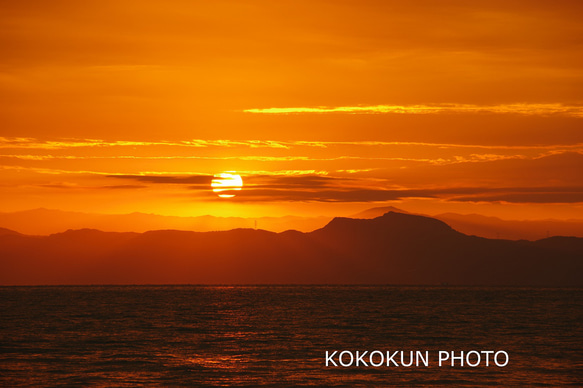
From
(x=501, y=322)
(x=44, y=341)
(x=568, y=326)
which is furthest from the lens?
(x=501, y=322)

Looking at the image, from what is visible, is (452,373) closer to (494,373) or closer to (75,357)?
(494,373)

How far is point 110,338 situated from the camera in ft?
337

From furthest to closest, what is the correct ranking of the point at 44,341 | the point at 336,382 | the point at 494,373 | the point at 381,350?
1. the point at 44,341
2. the point at 381,350
3. the point at 494,373
4. the point at 336,382

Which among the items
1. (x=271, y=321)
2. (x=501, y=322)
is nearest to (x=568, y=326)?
(x=501, y=322)

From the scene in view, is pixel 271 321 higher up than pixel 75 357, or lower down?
higher up

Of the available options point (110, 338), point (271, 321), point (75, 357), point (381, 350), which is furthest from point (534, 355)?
point (271, 321)

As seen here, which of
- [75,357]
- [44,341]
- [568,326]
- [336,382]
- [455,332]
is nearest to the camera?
[336,382]

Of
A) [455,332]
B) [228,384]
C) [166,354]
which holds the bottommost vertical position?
[228,384]

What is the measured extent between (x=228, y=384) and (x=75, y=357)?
81.4 feet

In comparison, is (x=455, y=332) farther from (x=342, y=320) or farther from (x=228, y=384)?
(x=228, y=384)

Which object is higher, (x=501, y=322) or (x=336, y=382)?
(x=501, y=322)

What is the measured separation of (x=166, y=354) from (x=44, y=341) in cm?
2359

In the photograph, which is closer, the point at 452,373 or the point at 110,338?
the point at 452,373

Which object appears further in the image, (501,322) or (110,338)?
(501,322)
